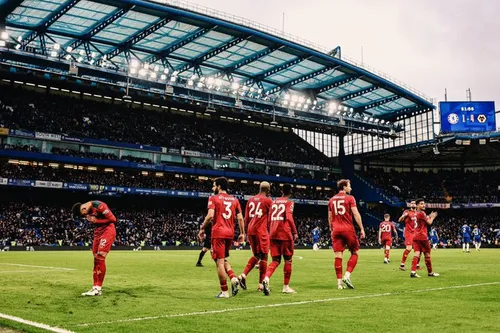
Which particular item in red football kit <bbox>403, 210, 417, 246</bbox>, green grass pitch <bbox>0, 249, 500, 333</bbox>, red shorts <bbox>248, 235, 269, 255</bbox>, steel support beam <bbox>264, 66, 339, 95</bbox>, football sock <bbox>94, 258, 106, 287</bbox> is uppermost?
steel support beam <bbox>264, 66, 339, 95</bbox>

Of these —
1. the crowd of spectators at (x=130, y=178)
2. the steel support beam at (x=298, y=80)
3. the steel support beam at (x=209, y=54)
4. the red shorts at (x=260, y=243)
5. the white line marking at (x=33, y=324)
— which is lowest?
the white line marking at (x=33, y=324)

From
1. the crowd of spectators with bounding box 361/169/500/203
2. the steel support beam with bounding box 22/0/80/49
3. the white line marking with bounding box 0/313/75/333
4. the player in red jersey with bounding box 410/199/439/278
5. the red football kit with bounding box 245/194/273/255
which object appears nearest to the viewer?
the white line marking with bounding box 0/313/75/333

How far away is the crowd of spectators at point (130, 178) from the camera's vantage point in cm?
4897

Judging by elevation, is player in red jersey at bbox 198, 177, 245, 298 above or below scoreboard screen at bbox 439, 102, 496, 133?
below

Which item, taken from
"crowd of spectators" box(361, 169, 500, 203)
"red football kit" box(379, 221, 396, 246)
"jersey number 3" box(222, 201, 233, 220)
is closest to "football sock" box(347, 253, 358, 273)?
"jersey number 3" box(222, 201, 233, 220)

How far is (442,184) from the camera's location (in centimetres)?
7344

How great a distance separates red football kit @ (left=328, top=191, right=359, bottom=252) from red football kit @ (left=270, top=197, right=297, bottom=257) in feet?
4.21

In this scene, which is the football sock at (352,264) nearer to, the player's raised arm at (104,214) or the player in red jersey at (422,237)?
the player in red jersey at (422,237)

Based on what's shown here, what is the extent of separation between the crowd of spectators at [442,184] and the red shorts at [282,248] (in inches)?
2489

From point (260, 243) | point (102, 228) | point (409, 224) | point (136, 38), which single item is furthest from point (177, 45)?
point (260, 243)

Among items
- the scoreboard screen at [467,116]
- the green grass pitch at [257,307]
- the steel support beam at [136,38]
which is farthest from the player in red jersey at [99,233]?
the scoreboard screen at [467,116]

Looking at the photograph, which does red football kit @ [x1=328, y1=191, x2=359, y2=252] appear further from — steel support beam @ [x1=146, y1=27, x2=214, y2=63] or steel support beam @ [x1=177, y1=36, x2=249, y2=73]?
steel support beam @ [x1=177, y1=36, x2=249, y2=73]

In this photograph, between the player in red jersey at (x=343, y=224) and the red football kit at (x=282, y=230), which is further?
the player in red jersey at (x=343, y=224)

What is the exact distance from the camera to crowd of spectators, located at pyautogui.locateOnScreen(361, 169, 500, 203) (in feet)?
225
